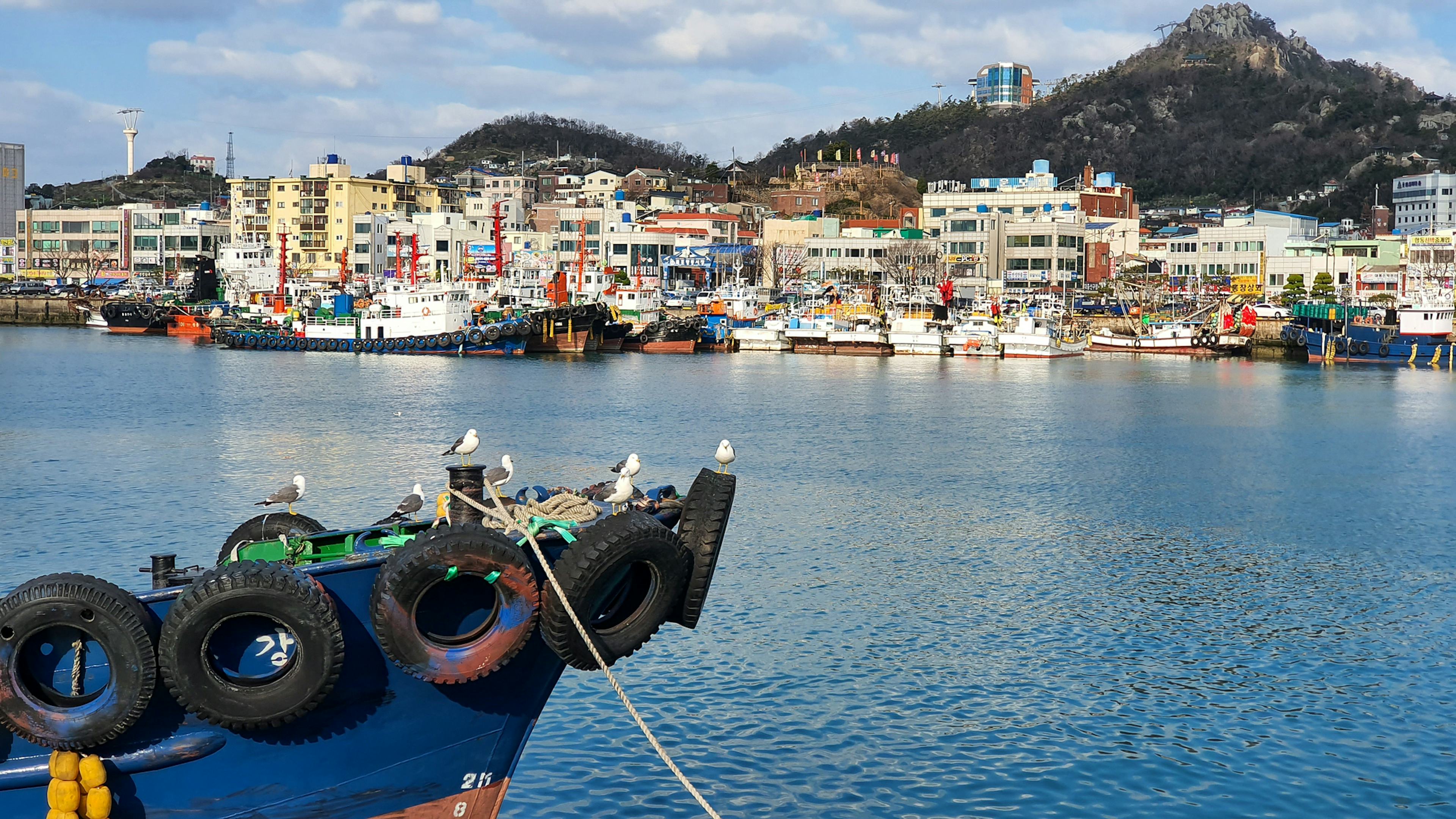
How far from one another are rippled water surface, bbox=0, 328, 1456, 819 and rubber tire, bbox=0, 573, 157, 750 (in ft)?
12.7

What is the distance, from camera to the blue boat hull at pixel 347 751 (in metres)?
9.51

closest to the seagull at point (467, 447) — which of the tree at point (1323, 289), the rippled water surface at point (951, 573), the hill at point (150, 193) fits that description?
the rippled water surface at point (951, 573)

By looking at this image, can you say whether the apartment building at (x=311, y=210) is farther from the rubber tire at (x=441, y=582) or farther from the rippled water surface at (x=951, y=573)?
the rubber tire at (x=441, y=582)

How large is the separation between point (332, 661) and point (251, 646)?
0.60 metres

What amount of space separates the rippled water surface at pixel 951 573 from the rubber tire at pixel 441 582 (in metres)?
2.51

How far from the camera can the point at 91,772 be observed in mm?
9250

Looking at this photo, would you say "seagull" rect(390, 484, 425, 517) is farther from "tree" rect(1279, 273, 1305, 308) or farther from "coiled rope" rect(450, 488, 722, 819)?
"tree" rect(1279, 273, 1305, 308)

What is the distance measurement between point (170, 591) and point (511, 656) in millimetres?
2433

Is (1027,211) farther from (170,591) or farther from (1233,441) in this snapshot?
(170,591)

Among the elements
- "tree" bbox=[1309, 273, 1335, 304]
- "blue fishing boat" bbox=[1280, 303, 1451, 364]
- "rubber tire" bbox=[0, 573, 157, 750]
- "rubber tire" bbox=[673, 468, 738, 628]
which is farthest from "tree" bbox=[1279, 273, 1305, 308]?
"rubber tire" bbox=[0, 573, 157, 750]

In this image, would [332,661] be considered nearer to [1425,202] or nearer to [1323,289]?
[1323,289]

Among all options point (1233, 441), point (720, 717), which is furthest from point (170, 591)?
point (1233, 441)

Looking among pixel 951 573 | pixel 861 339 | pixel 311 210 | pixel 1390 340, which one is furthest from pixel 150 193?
pixel 951 573

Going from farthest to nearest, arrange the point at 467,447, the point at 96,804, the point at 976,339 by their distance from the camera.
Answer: the point at 976,339
the point at 467,447
the point at 96,804
